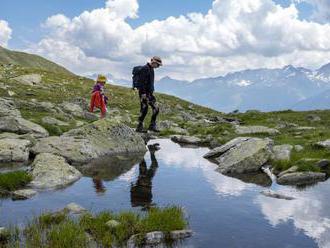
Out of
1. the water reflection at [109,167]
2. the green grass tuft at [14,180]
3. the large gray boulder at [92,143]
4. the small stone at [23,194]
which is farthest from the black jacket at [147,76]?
the small stone at [23,194]

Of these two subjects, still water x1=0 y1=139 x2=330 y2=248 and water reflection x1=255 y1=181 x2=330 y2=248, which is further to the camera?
water reflection x1=255 y1=181 x2=330 y2=248

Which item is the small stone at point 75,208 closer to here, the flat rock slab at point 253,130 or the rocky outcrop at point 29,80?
the flat rock slab at point 253,130

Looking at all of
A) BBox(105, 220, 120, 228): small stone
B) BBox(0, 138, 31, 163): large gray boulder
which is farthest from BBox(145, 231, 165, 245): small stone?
BBox(0, 138, 31, 163): large gray boulder

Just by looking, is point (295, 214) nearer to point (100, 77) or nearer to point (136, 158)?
point (136, 158)

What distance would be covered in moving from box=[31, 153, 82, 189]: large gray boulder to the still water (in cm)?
43

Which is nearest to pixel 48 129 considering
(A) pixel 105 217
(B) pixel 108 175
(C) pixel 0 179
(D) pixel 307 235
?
(B) pixel 108 175

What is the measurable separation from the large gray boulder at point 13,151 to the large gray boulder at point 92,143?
1.65ft

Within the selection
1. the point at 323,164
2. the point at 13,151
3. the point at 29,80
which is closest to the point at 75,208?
the point at 13,151

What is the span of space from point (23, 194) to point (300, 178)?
9512 mm

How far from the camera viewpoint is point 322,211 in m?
12.2

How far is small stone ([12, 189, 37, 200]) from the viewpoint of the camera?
12.2m

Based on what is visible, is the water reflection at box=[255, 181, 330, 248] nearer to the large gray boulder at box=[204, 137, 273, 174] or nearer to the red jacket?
the large gray boulder at box=[204, 137, 273, 174]

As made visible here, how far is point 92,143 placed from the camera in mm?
20203

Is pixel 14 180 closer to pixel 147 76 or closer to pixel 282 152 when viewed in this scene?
pixel 282 152
